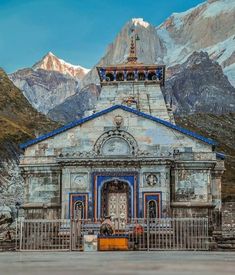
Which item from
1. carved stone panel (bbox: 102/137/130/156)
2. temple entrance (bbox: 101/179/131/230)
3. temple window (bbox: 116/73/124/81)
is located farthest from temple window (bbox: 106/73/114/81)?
temple entrance (bbox: 101/179/131/230)

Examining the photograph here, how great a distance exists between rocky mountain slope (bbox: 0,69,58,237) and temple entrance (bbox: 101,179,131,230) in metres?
14.7

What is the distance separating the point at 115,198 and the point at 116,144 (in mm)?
3393

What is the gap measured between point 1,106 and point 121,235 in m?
88.3

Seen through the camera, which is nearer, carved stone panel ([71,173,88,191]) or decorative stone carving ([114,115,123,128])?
carved stone panel ([71,173,88,191])

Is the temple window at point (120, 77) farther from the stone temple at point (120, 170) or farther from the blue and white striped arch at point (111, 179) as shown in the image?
the blue and white striped arch at point (111, 179)

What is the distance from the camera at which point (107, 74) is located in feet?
180

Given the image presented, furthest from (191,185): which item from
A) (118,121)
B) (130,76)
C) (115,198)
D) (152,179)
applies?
(130,76)

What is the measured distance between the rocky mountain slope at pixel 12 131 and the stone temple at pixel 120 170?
1271 cm

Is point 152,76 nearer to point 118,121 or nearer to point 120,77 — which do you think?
point 120,77

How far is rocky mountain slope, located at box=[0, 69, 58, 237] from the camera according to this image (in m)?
77.6

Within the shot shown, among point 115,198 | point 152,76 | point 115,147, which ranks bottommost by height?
point 115,198

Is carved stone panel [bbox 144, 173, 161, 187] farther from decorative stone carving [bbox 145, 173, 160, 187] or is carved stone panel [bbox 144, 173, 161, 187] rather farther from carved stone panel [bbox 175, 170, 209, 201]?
carved stone panel [bbox 175, 170, 209, 201]

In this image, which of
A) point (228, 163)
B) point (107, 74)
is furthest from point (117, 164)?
point (228, 163)

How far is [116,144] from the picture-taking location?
40938 millimetres
